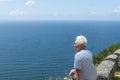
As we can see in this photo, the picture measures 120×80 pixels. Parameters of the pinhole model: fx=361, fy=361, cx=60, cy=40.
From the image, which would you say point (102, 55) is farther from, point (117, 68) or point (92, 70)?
point (92, 70)

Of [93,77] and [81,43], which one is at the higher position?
[81,43]

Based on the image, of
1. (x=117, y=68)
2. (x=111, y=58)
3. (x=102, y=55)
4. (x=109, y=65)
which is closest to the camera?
(x=109, y=65)

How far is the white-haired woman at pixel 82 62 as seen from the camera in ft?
25.5

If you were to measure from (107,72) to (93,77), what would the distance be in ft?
12.7

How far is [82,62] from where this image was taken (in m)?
7.83

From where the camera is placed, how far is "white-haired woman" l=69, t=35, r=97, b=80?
7773mm

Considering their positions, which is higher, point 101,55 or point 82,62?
point 82,62

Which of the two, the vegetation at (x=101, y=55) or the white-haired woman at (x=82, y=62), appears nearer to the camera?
the white-haired woman at (x=82, y=62)

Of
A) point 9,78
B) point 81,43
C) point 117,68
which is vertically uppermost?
point 81,43

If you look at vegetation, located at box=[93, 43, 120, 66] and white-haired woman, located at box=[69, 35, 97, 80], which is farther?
vegetation, located at box=[93, 43, 120, 66]

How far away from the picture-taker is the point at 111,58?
47.8 ft

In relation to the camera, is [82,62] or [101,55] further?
[101,55]

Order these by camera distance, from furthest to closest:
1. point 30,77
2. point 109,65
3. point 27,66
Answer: point 27,66, point 30,77, point 109,65

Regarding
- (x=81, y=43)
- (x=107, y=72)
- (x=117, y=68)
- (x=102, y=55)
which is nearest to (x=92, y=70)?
(x=81, y=43)
